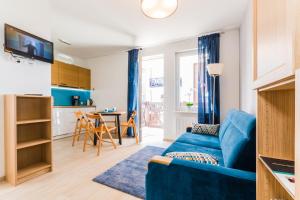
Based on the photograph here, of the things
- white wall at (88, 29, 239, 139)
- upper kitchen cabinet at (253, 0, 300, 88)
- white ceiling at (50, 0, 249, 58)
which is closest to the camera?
upper kitchen cabinet at (253, 0, 300, 88)

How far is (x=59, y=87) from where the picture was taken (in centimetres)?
444

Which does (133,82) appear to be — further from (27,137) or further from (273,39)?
(273,39)

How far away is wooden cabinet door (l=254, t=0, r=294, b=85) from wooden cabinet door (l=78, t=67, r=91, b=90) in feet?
16.3

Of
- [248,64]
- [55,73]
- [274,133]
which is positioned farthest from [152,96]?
[274,133]

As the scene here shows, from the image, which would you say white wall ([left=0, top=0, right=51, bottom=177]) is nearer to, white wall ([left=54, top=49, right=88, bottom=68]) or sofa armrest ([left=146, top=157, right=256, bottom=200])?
sofa armrest ([left=146, top=157, right=256, bottom=200])

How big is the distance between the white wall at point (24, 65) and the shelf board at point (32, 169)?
0.22m

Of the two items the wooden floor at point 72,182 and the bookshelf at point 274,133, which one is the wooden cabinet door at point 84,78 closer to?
the wooden floor at point 72,182

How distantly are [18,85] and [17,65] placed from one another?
261 millimetres

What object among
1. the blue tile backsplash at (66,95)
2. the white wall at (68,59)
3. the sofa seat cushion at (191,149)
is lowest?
the sofa seat cushion at (191,149)

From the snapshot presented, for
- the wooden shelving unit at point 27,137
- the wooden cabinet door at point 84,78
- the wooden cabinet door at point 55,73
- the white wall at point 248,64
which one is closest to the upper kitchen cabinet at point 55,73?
the wooden cabinet door at point 55,73

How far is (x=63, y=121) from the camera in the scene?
419 centimetres

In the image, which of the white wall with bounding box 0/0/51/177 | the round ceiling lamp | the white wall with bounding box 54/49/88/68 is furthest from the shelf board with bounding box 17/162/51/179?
the white wall with bounding box 54/49/88/68

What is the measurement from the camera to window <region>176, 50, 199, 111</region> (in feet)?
12.4

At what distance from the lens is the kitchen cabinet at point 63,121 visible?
3.98 metres
